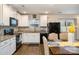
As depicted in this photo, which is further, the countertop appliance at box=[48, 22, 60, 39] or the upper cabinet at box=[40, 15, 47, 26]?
the upper cabinet at box=[40, 15, 47, 26]

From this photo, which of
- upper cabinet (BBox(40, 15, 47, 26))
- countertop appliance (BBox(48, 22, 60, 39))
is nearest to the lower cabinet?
countertop appliance (BBox(48, 22, 60, 39))

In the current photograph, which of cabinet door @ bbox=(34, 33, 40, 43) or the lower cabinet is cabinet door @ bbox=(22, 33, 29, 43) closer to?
cabinet door @ bbox=(34, 33, 40, 43)

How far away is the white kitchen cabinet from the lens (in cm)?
772

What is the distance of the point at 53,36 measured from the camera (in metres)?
4.86

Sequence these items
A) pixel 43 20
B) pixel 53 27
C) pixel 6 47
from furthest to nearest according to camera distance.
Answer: pixel 43 20
pixel 53 27
pixel 6 47

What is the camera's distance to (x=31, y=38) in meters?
7.75

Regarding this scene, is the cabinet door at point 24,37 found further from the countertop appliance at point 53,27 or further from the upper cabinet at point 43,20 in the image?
the countertop appliance at point 53,27

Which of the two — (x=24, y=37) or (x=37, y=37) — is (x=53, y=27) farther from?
(x=24, y=37)

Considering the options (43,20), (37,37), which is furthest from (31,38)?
(43,20)

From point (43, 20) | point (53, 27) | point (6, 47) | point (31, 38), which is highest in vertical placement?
point (43, 20)

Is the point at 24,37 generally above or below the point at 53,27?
below

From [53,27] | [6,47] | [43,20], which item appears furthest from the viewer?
[43,20]
